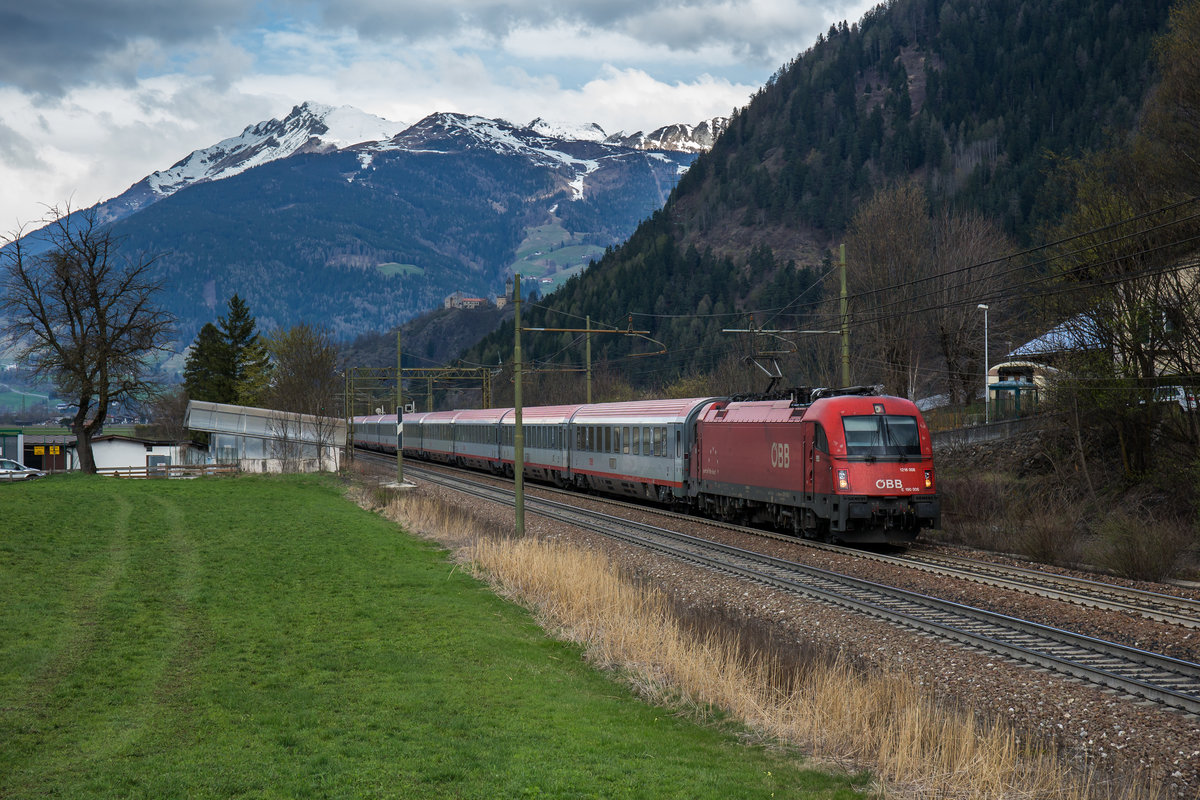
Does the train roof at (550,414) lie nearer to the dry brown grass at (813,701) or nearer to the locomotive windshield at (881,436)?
the locomotive windshield at (881,436)

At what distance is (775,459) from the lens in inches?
1032

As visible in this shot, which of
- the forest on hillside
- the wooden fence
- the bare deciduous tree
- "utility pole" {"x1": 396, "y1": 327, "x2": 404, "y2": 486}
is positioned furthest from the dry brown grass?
the forest on hillside

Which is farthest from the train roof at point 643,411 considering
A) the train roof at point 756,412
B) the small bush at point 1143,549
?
the small bush at point 1143,549

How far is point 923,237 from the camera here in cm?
5934

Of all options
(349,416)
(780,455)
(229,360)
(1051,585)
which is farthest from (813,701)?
(229,360)

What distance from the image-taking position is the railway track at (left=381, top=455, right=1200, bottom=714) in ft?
38.7

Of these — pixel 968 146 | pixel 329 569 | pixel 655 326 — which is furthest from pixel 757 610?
pixel 968 146

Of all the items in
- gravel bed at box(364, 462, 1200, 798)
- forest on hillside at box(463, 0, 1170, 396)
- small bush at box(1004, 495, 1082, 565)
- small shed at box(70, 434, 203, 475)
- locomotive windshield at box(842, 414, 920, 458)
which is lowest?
gravel bed at box(364, 462, 1200, 798)

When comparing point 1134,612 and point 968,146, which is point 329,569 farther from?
point 968,146

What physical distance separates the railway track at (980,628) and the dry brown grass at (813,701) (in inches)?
85.3

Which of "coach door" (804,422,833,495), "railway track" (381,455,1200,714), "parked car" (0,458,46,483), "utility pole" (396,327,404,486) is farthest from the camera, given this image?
"parked car" (0,458,46,483)

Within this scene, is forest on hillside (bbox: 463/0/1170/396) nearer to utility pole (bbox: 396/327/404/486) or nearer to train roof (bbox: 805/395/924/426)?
utility pole (bbox: 396/327/404/486)

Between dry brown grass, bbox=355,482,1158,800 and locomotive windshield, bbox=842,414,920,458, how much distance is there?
782 centimetres

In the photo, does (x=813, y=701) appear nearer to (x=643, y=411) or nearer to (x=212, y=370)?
(x=643, y=411)
